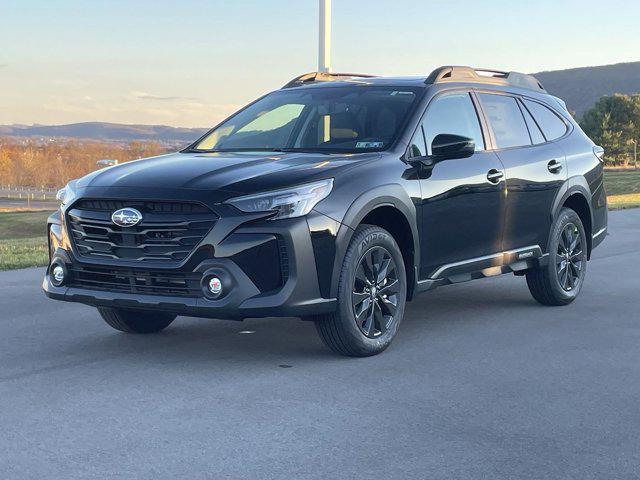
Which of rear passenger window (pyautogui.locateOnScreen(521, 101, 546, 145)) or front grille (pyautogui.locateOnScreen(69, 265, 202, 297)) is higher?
rear passenger window (pyautogui.locateOnScreen(521, 101, 546, 145))

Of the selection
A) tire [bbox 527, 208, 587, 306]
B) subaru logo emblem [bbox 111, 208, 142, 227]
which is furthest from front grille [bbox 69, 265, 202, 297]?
tire [bbox 527, 208, 587, 306]

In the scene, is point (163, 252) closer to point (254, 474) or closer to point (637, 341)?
point (254, 474)

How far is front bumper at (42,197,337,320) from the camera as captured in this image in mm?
5793

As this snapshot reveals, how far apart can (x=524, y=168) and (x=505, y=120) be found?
0.43m

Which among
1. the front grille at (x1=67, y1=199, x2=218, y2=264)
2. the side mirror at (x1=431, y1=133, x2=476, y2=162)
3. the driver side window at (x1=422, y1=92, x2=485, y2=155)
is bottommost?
the front grille at (x1=67, y1=199, x2=218, y2=264)

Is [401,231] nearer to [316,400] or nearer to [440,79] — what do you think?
[440,79]

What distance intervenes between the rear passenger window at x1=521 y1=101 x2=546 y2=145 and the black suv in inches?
1.0

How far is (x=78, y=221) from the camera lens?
20.7ft

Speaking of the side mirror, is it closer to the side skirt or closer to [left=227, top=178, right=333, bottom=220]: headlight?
the side skirt

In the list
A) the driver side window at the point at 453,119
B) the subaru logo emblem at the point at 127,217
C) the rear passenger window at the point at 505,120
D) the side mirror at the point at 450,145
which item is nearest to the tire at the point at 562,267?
the rear passenger window at the point at 505,120

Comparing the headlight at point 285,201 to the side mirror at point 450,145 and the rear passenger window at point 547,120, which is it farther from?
the rear passenger window at point 547,120

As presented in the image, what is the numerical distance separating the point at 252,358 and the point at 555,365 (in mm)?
1906

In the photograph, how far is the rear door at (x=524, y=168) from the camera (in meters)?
7.88

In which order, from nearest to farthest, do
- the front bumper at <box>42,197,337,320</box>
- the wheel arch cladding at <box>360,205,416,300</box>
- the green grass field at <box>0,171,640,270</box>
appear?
1. the front bumper at <box>42,197,337,320</box>
2. the wheel arch cladding at <box>360,205,416,300</box>
3. the green grass field at <box>0,171,640,270</box>
